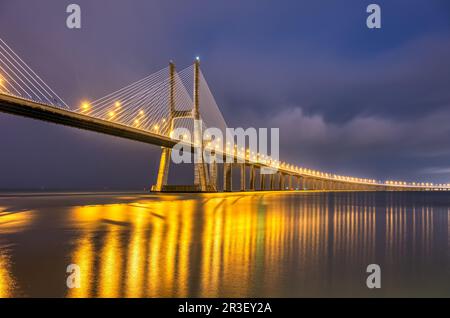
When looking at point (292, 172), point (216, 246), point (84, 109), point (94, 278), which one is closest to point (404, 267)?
point (216, 246)

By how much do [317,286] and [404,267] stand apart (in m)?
3.79

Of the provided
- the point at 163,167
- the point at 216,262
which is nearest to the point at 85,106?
the point at 163,167

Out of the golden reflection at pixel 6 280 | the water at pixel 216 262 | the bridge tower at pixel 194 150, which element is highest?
the bridge tower at pixel 194 150

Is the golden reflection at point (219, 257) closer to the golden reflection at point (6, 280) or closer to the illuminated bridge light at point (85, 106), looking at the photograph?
the golden reflection at point (6, 280)

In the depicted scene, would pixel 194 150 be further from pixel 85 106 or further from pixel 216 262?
pixel 216 262

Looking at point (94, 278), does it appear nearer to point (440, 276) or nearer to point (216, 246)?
point (216, 246)

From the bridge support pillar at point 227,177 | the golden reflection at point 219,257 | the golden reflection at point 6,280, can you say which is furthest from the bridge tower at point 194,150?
the golden reflection at point 6,280

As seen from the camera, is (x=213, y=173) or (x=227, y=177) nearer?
(x=213, y=173)

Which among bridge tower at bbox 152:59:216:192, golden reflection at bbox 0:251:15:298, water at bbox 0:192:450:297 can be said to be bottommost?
water at bbox 0:192:450:297

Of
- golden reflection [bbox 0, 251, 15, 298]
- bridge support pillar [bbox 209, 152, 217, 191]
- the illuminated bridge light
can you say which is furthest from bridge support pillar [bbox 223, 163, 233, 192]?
golden reflection [bbox 0, 251, 15, 298]

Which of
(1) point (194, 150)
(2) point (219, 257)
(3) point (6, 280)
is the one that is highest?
(1) point (194, 150)

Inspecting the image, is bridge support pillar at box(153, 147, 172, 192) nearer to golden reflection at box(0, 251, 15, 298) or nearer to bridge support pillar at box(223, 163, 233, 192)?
bridge support pillar at box(223, 163, 233, 192)

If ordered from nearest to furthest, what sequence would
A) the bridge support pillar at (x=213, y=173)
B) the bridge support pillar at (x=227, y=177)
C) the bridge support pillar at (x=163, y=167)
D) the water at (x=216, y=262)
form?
the water at (x=216, y=262)
the bridge support pillar at (x=163, y=167)
the bridge support pillar at (x=213, y=173)
the bridge support pillar at (x=227, y=177)

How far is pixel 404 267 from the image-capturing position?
380 inches
